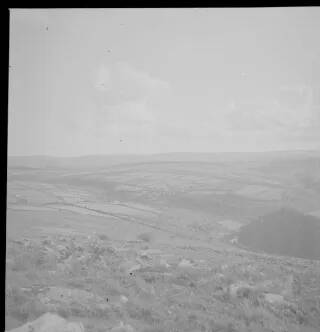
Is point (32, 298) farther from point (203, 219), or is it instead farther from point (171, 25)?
point (171, 25)

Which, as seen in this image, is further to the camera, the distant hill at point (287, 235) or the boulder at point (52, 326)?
the distant hill at point (287, 235)

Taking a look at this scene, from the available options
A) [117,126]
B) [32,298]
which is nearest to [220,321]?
[32,298]

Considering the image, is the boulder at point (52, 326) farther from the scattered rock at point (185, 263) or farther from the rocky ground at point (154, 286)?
the scattered rock at point (185, 263)

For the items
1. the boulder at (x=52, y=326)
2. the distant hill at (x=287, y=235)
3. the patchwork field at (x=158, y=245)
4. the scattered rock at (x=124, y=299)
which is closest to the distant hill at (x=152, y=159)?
the patchwork field at (x=158, y=245)

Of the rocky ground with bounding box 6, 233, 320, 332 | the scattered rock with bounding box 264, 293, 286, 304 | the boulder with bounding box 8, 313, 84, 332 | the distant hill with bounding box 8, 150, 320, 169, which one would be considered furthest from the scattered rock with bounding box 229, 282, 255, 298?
the boulder with bounding box 8, 313, 84, 332

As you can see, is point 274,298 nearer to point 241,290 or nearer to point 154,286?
point 241,290

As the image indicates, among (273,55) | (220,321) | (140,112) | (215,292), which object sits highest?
(273,55)
